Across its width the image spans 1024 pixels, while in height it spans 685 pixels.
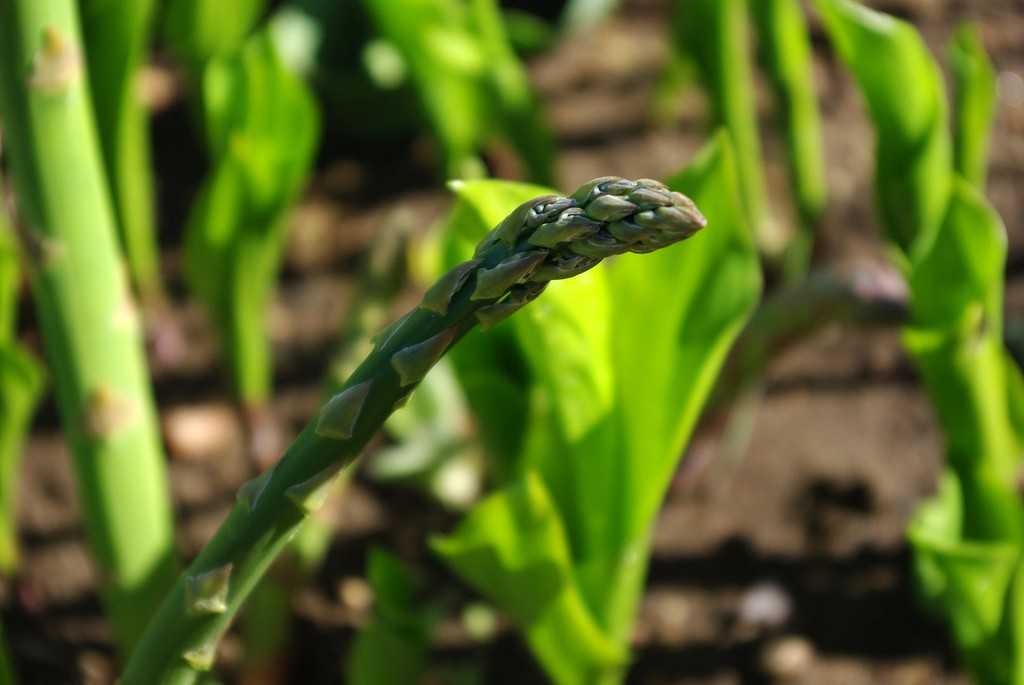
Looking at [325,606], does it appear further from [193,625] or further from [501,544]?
[193,625]

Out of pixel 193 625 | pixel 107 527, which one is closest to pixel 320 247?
pixel 107 527

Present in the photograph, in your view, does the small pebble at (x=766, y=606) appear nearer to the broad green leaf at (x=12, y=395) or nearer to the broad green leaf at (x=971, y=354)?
the broad green leaf at (x=971, y=354)

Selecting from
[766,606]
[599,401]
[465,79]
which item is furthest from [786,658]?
[465,79]

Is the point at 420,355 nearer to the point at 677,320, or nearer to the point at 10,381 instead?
Answer: the point at 677,320

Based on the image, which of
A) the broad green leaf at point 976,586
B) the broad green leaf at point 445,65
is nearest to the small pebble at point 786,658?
the broad green leaf at point 976,586

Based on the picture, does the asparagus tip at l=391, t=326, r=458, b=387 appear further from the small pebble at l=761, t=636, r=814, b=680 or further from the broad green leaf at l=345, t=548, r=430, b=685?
the small pebble at l=761, t=636, r=814, b=680

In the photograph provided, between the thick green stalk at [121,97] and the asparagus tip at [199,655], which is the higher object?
the thick green stalk at [121,97]
